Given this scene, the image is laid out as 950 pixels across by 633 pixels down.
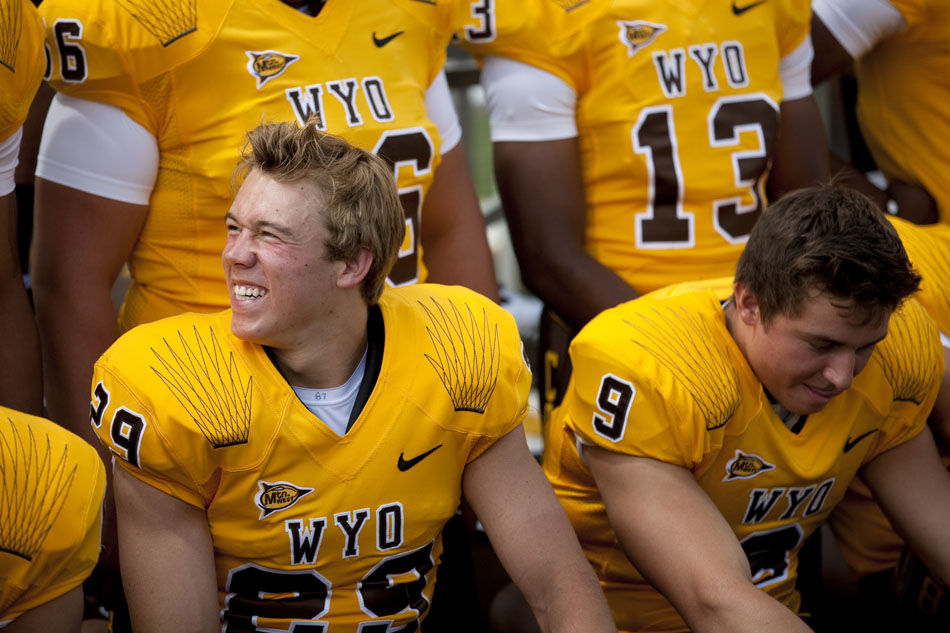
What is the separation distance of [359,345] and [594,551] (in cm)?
59

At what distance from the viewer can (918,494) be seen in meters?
2.01

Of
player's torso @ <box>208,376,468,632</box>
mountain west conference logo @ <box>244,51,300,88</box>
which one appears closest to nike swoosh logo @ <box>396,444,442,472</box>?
player's torso @ <box>208,376,468,632</box>

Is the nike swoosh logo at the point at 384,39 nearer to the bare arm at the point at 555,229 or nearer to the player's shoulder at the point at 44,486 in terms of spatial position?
the bare arm at the point at 555,229

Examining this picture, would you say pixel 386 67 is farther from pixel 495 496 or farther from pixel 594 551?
pixel 594 551

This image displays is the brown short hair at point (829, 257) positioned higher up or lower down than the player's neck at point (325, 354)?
lower down

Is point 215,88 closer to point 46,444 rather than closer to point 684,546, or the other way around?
point 46,444

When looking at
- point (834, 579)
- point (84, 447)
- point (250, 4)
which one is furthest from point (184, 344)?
point (834, 579)

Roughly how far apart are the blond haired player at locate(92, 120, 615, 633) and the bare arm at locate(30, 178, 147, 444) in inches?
12.1

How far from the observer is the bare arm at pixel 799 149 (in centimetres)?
260

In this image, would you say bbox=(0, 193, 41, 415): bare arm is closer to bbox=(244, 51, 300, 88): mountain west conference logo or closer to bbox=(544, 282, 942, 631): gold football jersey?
bbox=(244, 51, 300, 88): mountain west conference logo

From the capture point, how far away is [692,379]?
5.90 feet

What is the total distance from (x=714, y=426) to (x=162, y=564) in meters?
0.83

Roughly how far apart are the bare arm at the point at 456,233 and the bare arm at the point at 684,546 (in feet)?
1.68

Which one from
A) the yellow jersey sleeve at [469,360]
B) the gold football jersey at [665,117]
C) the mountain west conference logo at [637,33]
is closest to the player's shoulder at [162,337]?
the yellow jersey sleeve at [469,360]
